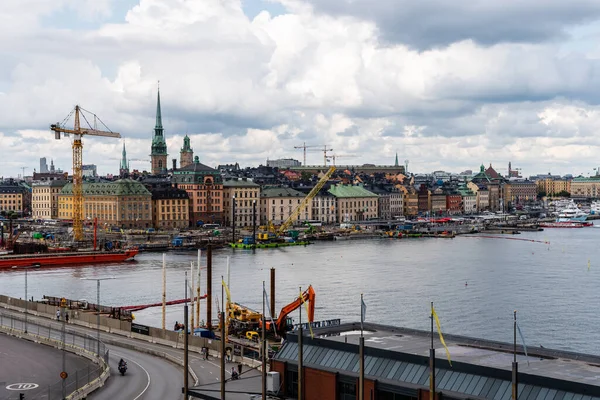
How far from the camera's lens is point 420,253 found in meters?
76.2

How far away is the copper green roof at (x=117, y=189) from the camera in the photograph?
99938mm

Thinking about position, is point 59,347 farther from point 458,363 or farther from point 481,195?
point 481,195

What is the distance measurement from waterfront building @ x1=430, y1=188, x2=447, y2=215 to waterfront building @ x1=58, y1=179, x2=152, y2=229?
5388 cm

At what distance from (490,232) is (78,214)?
50.0 meters

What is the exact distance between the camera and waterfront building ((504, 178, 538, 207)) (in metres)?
180

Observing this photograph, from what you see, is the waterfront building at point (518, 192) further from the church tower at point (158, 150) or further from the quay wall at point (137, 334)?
the quay wall at point (137, 334)

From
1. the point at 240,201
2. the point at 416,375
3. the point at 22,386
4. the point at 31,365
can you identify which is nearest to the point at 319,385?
the point at 416,375

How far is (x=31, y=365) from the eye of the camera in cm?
2636

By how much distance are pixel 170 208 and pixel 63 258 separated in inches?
1302

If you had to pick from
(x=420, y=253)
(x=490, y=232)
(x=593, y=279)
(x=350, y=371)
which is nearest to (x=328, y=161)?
(x=490, y=232)

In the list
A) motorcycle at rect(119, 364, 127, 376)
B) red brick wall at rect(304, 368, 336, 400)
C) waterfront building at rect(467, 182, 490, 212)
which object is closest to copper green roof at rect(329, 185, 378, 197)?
waterfront building at rect(467, 182, 490, 212)

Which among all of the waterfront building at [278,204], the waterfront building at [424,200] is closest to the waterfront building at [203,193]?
the waterfront building at [278,204]

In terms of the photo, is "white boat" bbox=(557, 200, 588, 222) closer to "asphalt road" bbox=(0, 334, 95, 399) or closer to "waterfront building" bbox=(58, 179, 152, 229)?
"waterfront building" bbox=(58, 179, 152, 229)

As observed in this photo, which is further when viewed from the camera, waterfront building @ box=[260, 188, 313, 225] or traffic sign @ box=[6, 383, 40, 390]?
waterfront building @ box=[260, 188, 313, 225]
